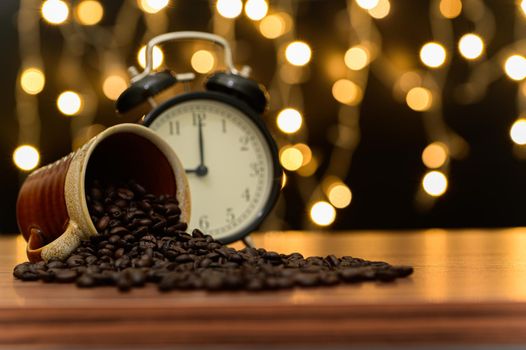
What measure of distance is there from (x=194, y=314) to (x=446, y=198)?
2.03m

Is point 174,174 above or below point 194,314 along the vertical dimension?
above

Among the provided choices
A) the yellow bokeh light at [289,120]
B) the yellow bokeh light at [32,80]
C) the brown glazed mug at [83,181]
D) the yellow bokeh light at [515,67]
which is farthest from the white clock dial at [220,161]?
the yellow bokeh light at [515,67]

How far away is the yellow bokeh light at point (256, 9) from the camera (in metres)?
2.47

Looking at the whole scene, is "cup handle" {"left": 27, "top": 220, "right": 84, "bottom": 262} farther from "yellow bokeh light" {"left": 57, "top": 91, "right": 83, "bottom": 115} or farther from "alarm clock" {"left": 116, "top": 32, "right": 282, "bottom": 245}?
"yellow bokeh light" {"left": 57, "top": 91, "right": 83, "bottom": 115}

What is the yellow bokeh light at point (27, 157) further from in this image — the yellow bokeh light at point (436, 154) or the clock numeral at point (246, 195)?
the clock numeral at point (246, 195)

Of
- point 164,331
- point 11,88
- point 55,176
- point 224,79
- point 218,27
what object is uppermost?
point 218,27

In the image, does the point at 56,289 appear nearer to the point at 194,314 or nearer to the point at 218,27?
the point at 194,314

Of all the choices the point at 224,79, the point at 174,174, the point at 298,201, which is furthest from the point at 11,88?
the point at 174,174

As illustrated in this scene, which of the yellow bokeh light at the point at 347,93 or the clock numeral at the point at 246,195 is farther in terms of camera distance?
the yellow bokeh light at the point at 347,93

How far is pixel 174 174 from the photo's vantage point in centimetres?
110

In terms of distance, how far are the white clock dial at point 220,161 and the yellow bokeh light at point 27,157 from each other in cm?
137

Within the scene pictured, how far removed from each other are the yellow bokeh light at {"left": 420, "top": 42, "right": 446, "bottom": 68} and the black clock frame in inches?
51.6

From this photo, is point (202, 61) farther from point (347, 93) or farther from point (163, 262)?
point (163, 262)

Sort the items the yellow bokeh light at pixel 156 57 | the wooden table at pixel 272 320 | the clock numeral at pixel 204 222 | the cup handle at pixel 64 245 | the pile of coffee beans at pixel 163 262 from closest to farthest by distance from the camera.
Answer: the wooden table at pixel 272 320, the pile of coffee beans at pixel 163 262, the cup handle at pixel 64 245, the clock numeral at pixel 204 222, the yellow bokeh light at pixel 156 57
